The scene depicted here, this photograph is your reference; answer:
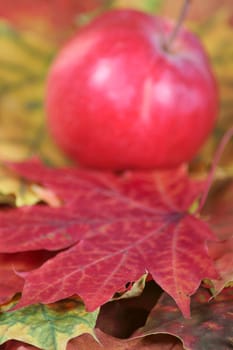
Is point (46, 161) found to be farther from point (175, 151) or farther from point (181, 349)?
point (181, 349)

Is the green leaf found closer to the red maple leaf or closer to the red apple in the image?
the red maple leaf

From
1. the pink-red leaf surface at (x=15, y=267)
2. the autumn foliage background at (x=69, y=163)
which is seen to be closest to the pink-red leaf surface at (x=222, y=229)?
the autumn foliage background at (x=69, y=163)

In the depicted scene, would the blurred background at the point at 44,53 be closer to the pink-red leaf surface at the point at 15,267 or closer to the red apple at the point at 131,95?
the red apple at the point at 131,95

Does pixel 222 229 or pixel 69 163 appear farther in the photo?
pixel 69 163

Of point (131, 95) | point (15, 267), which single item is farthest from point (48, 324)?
point (131, 95)

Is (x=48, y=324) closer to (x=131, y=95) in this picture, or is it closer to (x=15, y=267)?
(x=15, y=267)

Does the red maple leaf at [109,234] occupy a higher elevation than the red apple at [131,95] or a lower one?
lower

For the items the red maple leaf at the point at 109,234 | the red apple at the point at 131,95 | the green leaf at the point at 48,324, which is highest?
the red apple at the point at 131,95
